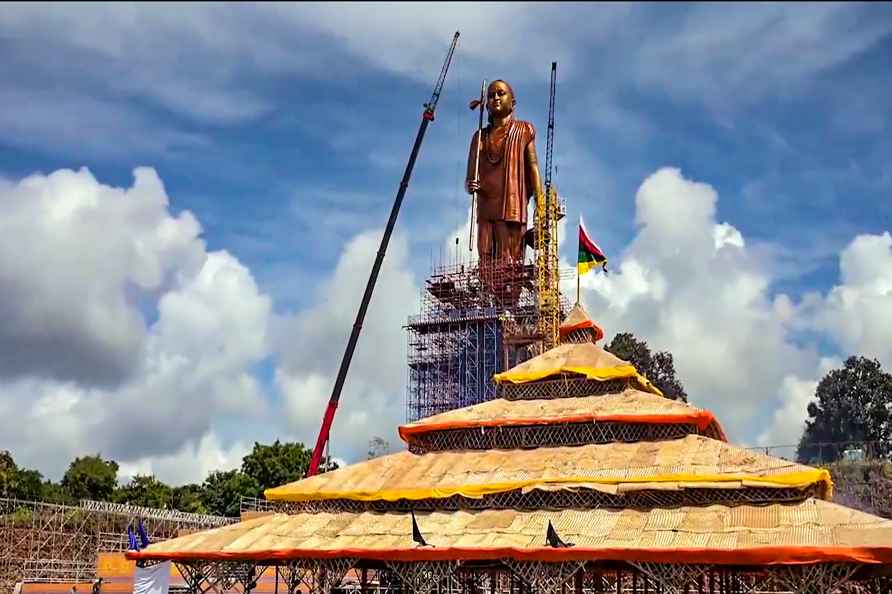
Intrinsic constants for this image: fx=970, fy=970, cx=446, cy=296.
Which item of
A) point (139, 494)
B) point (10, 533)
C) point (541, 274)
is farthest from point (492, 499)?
point (139, 494)

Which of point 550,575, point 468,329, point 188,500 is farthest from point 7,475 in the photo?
point 550,575

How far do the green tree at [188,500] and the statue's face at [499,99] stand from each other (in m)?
42.8

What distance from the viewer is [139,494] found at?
86.8 meters

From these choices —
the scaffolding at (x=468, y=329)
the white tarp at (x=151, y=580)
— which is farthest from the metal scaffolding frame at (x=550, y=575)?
the scaffolding at (x=468, y=329)

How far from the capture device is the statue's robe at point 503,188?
79750mm

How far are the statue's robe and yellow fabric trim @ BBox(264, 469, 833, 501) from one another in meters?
50.6

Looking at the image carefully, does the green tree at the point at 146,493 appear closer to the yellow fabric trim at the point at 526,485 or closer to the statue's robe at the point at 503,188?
the statue's robe at the point at 503,188

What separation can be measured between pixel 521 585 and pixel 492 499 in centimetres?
285

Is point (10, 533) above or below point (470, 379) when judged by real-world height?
below

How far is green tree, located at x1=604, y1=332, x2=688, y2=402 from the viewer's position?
93875mm

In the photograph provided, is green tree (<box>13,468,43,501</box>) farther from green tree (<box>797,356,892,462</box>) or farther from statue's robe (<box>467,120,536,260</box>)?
green tree (<box>797,356,892,462</box>)

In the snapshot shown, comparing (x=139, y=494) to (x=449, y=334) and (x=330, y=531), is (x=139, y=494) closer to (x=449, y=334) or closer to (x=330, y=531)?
(x=449, y=334)

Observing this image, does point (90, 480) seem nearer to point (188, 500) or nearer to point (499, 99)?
point (188, 500)

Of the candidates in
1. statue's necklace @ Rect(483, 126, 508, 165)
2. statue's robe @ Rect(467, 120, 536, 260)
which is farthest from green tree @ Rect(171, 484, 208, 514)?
statue's necklace @ Rect(483, 126, 508, 165)
